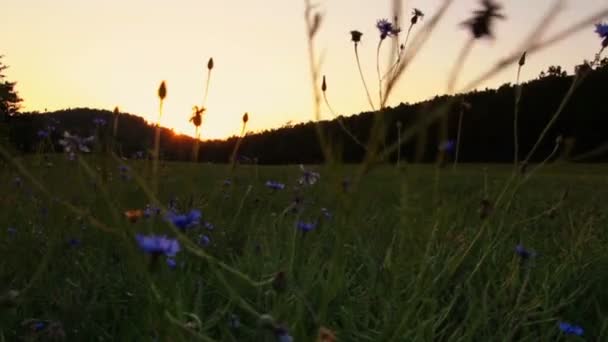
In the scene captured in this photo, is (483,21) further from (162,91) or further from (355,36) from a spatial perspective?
(355,36)

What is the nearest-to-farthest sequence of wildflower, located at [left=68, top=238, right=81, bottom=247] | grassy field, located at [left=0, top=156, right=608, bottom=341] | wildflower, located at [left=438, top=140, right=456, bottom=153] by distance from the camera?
wildflower, located at [left=438, top=140, right=456, bottom=153] → grassy field, located at [left=0, top=156, right=608, bottom=341] → wildflower, located at [left=68, top=238, right=81, bottom=247]

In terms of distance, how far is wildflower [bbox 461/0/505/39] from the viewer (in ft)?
2.86

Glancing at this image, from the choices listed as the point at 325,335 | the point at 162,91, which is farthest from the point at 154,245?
the point at 162,91

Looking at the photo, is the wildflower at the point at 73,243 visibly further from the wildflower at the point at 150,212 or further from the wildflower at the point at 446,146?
the wildflower at the point at 446,146

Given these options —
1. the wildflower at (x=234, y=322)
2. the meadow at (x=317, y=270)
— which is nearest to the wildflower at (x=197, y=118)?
the meadow at (x=317, y=270)

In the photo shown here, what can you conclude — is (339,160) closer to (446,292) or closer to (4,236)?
(446,292)

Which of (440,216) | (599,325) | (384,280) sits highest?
(440,216)

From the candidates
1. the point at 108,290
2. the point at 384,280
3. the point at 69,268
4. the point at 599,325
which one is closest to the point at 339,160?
the point at 384,280

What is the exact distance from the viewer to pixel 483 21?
88cm

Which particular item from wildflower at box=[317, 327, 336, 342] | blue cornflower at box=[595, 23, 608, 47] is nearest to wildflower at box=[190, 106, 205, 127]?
wildflower at box=[317, 327, 336, 342]

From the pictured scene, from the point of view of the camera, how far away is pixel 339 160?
82 centimetres

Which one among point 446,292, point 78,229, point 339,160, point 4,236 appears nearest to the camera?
point 339,160

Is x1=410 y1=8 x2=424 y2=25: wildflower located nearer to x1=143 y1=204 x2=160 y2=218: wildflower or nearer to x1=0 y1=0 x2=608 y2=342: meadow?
x1=0 y1=0 x2=608 y2=342: meadow

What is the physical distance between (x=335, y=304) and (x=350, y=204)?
1036mm
